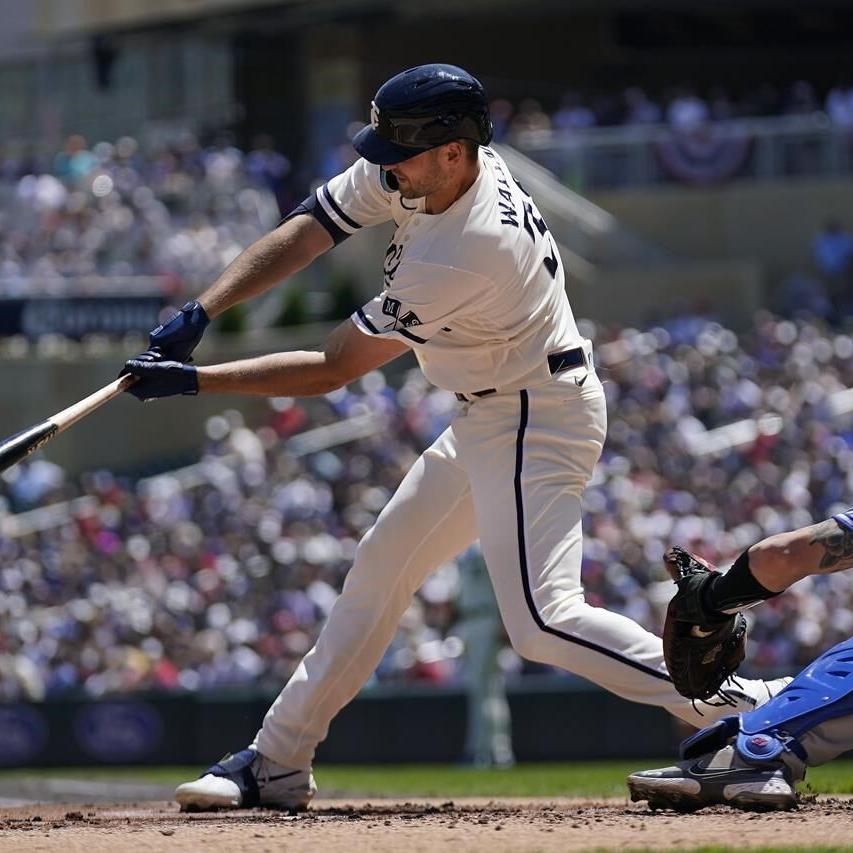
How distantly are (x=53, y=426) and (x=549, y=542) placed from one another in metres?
→ 1.58

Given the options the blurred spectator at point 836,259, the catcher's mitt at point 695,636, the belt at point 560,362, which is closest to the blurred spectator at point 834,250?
the blurred spectator at point 836,259

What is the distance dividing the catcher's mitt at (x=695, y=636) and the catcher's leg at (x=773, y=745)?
15 centimetres

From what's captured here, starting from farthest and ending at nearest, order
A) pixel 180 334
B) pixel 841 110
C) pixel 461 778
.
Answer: pixel 841 110 < pixel 461 778 < pixel 180 334

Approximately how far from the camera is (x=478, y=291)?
5.34 metres

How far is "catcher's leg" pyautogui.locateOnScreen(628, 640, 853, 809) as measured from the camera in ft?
16.9

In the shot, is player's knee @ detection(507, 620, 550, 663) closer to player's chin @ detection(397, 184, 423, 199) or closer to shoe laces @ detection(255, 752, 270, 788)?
shoe laces @ detection(255, 752, 270, 788)

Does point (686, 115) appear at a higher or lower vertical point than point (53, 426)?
higher

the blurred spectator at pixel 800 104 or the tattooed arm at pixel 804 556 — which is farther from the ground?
the blurred spectator at pixel 800 104

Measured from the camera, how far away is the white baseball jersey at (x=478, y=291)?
5.30 metres

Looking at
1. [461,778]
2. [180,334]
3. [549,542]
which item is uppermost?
[180,334]

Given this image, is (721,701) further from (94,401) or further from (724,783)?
(94,401)

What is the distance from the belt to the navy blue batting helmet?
0.69 meters

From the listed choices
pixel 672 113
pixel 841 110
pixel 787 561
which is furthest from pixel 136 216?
pixel 787 561

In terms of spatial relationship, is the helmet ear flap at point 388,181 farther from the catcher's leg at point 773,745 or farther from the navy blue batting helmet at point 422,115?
the catcher's leg at point 773,745
